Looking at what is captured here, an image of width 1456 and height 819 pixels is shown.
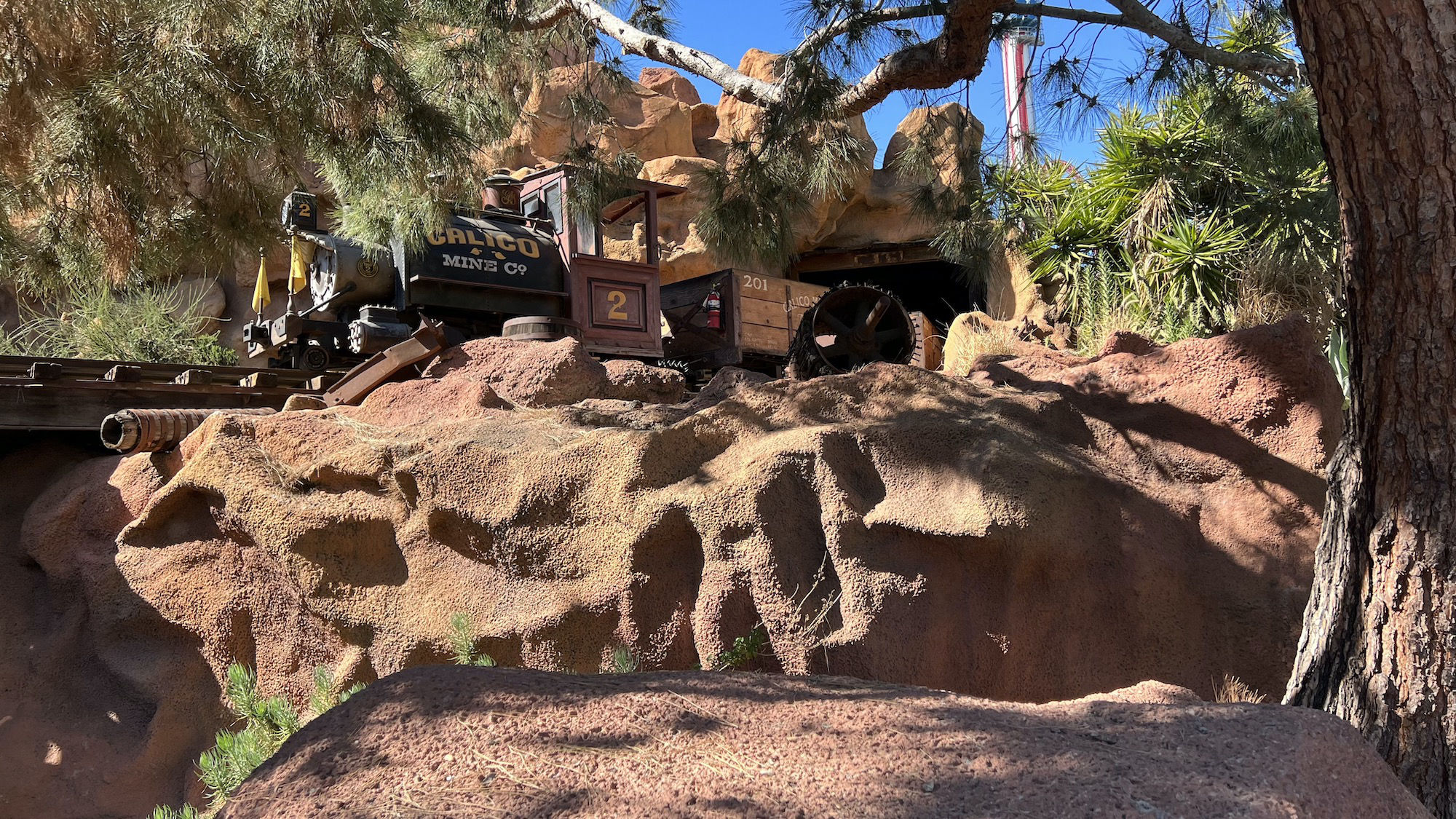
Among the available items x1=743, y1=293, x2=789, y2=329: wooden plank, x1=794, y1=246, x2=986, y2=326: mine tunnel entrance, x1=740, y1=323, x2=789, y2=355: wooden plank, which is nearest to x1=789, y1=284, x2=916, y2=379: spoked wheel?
x1=740, y1=323, x2=789, y2=355: wooden plank

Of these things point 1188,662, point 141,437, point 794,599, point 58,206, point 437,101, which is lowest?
point 1188,662

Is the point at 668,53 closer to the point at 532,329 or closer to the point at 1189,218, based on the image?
the point at 532,329

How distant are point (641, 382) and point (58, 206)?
2.70 metres

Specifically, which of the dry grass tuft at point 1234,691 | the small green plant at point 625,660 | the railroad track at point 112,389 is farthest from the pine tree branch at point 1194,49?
the railroad track at point 112,389

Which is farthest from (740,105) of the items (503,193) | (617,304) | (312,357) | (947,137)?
(947,137)

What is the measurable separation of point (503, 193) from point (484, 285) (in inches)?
79.3

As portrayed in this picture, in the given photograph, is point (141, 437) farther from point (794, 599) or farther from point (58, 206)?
point (794, 599)

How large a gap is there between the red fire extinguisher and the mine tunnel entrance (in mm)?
6956

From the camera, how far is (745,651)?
3.62 meters

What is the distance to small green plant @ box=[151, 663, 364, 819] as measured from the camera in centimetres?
337

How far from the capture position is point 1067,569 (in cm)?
366

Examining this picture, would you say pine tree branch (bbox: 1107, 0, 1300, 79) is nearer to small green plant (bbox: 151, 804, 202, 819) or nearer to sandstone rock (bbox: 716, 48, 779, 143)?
small green plant (bbox: 151, 804, 202, 819)

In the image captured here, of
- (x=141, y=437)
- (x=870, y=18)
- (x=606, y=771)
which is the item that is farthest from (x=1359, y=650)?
(x=141, y=437)

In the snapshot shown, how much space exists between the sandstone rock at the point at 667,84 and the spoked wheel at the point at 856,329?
10454 millimetres
